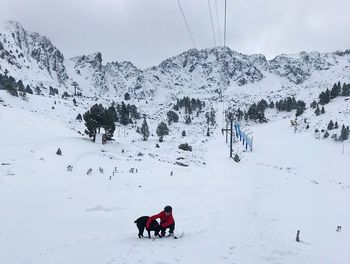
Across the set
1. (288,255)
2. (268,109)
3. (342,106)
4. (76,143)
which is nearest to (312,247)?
(288,255)

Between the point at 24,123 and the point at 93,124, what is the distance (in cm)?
1036

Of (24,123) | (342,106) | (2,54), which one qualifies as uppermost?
(2,54)

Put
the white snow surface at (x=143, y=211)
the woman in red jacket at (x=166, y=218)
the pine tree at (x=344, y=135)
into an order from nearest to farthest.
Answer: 1. the white snow surface at (x=143, y=211)
2. the woman in red jacket at (x=166, y=218)
3. the pine tree at (x=344, y=135)

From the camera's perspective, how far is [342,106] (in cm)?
10456

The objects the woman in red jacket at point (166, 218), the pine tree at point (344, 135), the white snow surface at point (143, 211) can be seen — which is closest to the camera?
the white snow surface at point (143, 211)

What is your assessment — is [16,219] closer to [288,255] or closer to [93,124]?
[288,255]

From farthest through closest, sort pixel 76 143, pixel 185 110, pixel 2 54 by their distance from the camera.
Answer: pixel 2 54, pixel 185 110, pixel 76 143

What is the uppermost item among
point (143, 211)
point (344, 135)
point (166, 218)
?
point (344, 135)

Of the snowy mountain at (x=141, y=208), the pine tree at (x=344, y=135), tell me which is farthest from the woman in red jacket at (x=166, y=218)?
the pine tree at (x=344, y=135)

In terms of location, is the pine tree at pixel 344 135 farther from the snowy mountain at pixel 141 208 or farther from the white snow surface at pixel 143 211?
the white snow surface at pixel 143 211

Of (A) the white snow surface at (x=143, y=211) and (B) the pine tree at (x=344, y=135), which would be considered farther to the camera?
(B) the pine tree at (x=344, y=135)

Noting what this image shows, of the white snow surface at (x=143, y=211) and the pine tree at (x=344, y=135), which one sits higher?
the pine tree at (x=344, y=135)

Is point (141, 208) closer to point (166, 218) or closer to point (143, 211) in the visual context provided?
point (143, 211)

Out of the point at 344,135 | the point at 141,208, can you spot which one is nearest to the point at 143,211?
the point at 141,208
